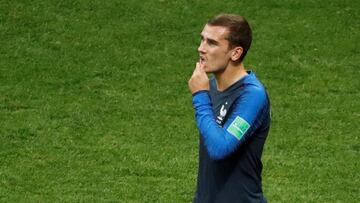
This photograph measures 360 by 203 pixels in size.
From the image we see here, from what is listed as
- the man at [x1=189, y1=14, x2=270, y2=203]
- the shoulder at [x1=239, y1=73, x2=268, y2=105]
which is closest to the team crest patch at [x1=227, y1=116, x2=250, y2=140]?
the man at [x1=189, y1=14, x2=270, y2=203]

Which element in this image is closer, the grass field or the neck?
the neck

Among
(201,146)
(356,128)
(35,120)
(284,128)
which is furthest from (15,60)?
(201,146)

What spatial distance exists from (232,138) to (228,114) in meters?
0.20

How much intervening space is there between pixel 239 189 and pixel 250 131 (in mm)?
352

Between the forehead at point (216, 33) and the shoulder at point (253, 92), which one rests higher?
the forehead at point (216, 33)

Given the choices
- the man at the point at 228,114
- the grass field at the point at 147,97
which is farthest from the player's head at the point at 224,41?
the grass field at the point at 147,97

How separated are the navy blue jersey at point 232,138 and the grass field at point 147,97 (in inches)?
150

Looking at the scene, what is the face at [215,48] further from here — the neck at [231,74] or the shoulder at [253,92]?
the shoulder at [253,92]

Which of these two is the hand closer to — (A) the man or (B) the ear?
(A) the man

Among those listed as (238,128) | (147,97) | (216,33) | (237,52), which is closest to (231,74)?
(237,52)

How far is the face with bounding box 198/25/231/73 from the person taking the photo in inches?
169

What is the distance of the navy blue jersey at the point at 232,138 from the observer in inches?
165

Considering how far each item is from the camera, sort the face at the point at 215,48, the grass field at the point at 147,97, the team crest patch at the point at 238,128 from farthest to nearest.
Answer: the grass field at the point at 147,97, the face at the point at 215,48, the team crest patch at the point at 238,128

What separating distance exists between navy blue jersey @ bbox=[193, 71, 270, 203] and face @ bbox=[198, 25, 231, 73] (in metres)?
0.15
